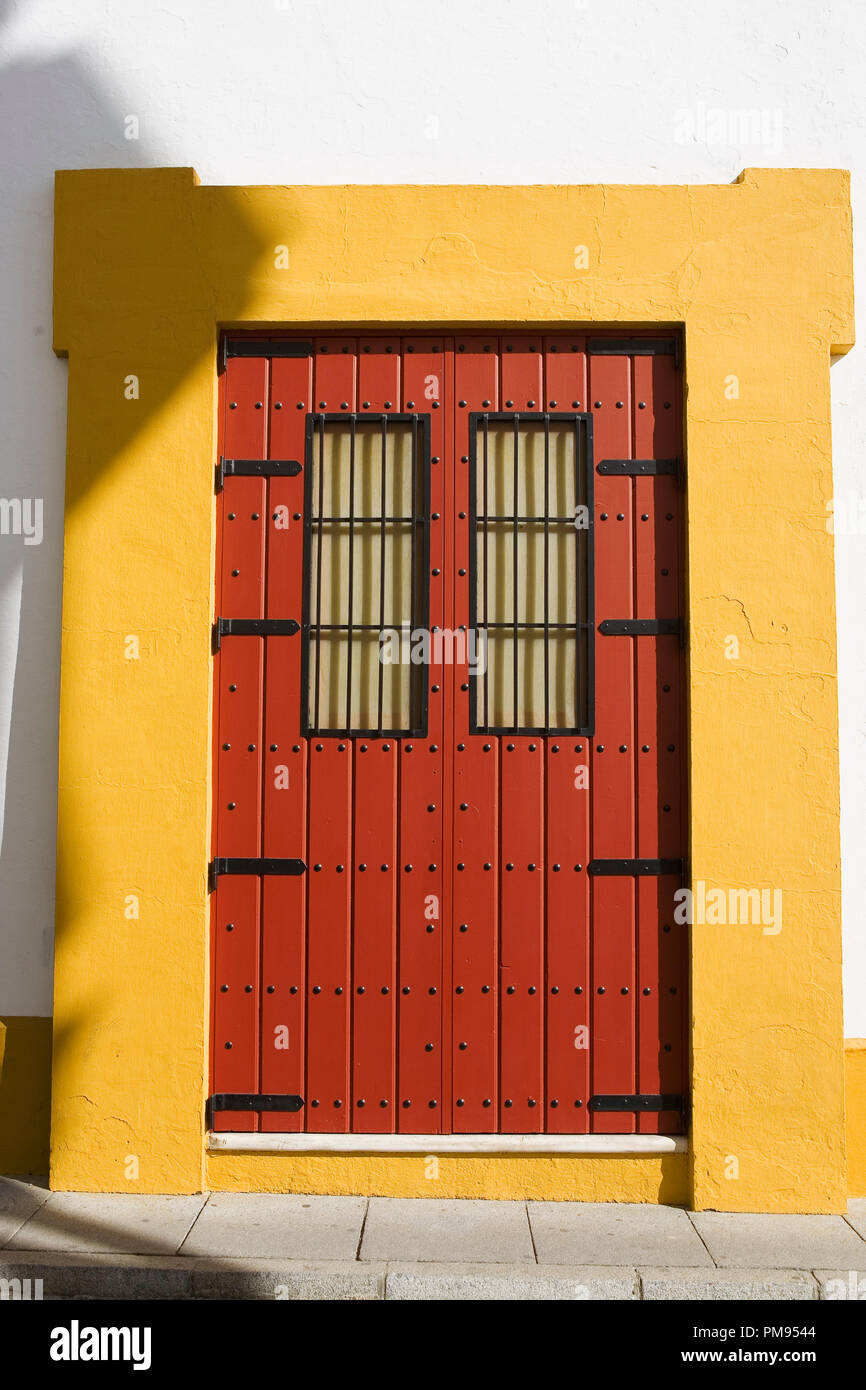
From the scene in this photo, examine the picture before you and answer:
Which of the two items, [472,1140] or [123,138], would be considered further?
[123,138]

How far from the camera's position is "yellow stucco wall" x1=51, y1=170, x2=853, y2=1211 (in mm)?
4250

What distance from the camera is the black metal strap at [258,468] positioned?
4508 millimetres

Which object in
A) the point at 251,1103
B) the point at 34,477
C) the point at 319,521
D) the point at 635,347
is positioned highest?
the point at 635,347

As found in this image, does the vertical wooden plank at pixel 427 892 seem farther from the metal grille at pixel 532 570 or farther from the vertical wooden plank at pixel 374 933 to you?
the metal grille at pixel 532 570

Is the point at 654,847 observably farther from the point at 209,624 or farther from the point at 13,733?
the point at 13,733

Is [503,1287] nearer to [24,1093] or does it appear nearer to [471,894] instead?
[471,894]

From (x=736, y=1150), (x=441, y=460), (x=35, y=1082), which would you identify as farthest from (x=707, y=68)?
(x=35, y=1082)

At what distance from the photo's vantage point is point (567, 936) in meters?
4.38

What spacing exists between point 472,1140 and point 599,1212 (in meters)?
0.52

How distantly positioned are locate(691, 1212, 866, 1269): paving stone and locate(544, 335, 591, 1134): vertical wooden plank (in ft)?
1.96

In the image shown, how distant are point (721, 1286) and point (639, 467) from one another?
293 cm

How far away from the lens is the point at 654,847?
14.4 ft

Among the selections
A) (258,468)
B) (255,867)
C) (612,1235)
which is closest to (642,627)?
(258,468)

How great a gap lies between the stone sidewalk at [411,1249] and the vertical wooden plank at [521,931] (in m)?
0.40
